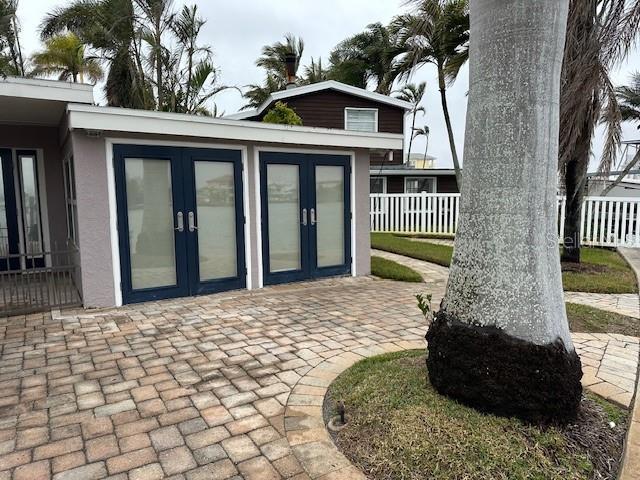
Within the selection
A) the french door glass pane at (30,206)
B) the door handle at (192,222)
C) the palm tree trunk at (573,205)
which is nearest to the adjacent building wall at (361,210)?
the door handle at (192,222)

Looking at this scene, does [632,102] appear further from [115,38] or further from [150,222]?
[150,222]

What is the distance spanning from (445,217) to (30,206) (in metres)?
10.3

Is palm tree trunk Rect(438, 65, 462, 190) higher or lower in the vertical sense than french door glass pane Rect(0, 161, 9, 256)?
higher

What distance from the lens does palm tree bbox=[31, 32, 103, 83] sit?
13.1 metres

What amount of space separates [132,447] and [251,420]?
65 centimetres

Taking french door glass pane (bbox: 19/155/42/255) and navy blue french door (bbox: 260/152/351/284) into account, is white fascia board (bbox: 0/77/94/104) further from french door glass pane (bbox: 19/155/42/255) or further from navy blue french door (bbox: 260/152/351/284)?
french door glass pane (bbox: 19/155/42/255)

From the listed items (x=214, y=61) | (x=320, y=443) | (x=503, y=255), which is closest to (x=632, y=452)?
(x=503, y=255)

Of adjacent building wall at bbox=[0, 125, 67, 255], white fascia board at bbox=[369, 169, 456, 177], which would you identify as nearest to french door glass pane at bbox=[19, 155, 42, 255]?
adjacent building wall at bbox=[0, 125, 67, 255]

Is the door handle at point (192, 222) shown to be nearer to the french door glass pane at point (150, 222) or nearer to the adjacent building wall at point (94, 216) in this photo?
the french door glass pane at point (150, 222)

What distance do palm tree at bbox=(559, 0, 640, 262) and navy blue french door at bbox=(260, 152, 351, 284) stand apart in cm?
320

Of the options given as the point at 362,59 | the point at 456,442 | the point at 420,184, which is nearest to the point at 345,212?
the point at 456,442

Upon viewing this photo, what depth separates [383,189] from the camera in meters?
17.2

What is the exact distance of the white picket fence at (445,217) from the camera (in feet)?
33.1

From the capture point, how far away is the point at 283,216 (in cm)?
638
